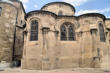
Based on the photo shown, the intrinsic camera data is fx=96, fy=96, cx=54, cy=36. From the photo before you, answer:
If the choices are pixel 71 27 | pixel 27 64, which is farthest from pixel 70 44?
pixel 27 64

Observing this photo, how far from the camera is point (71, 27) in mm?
15297

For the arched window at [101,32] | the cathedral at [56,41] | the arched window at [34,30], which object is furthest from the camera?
the arched window at [101,32]

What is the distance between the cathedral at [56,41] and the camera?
12.9 m

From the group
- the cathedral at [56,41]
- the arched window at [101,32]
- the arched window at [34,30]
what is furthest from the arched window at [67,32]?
the arched window at [101,32]

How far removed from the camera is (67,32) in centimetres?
1498

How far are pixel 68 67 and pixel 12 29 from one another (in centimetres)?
1124

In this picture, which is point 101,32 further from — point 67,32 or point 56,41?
point 56,41

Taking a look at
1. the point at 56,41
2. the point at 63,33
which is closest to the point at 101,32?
the point at 63,33

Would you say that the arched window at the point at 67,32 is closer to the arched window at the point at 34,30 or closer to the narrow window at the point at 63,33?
the narrow window at the point at 63,33

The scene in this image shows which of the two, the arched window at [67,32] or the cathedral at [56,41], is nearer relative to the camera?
the cathedral at [56,41]

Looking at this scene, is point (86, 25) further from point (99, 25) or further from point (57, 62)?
point (57, 62)

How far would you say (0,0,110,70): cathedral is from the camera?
12.9m

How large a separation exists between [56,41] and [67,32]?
7.66 ft

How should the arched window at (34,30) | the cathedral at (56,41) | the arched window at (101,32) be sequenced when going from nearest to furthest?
1. the cathedral at (56,41)
2. the arched window at (34,30)
3. the arched window at (101,32)
